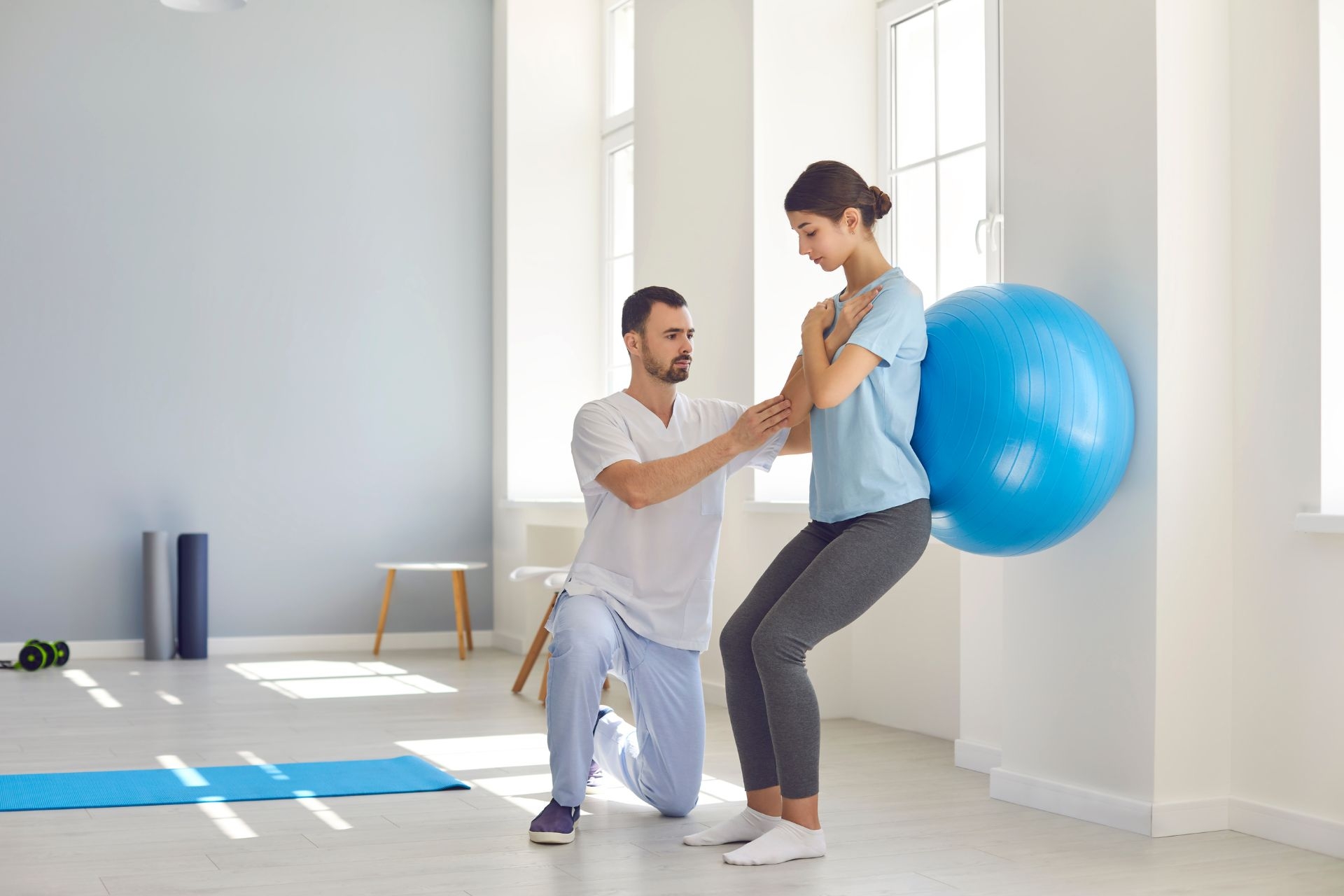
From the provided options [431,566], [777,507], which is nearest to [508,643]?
[431,566]

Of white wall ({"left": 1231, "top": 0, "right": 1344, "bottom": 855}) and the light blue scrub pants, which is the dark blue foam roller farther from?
white wall ({"left": 1231, "top": 0, "right": 1344, "bottom": 855})

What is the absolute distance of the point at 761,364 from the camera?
4879 mm

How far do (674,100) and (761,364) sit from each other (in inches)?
52.4

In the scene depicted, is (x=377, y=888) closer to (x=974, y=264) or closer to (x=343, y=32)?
(x=974, y=264)

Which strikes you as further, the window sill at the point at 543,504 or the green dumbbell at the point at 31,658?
the window sill at the point at 543,504

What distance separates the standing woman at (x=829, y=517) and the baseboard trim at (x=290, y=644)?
4319 millimetres

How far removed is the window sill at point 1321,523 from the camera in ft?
8.59

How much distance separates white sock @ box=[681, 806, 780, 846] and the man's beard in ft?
3.12

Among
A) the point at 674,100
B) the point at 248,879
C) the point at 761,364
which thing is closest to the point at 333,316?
the point at 674,100

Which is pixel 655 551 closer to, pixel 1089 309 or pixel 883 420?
pixel 883 420

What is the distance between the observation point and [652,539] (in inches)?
119

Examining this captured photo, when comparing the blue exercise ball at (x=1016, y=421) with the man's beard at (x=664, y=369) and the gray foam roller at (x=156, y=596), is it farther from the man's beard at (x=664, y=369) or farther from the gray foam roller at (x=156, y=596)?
the gray foam roller at (x=156, y=596)

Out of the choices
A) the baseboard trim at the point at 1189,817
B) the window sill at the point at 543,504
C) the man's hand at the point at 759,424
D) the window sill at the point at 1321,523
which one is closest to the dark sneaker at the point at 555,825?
the man's hand at the point at 759,424

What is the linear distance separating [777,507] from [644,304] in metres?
1.75
